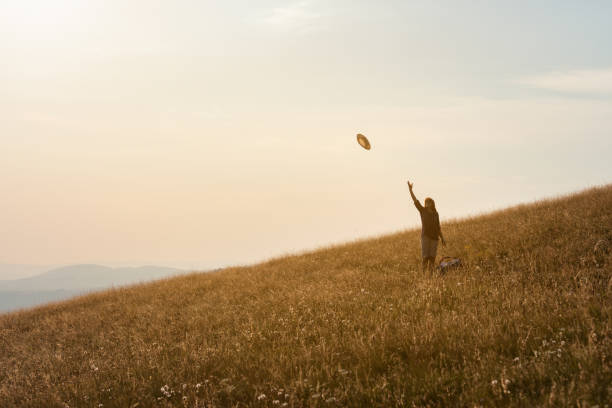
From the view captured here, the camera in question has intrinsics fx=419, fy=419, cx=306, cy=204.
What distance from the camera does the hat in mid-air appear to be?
12148mm

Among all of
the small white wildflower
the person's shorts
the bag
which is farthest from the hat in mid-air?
the small white wildflower

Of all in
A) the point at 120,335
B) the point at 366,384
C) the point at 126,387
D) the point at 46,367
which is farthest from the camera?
the point at 120,335

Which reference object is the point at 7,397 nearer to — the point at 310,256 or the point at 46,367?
the point at 46,367

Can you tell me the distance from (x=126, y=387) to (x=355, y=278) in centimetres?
611

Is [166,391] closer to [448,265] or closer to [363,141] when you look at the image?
[448,265]

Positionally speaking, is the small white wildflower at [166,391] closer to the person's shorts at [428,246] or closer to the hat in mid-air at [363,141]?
the person's shorts at [428,246]

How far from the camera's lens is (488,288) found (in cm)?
771

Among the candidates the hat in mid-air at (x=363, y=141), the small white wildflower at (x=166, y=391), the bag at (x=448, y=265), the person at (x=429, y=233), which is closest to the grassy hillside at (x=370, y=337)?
the small white wildflower at (x=166, y=391)

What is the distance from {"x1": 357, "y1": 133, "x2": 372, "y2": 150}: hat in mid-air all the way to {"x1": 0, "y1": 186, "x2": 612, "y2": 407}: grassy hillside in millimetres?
3331

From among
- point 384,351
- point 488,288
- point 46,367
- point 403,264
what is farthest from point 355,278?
point 46,367

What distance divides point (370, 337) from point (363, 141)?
7.95 meters

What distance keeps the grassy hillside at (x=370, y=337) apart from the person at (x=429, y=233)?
43cm

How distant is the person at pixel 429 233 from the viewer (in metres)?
10.5

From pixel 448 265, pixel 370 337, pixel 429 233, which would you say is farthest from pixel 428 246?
pixel 370 337
